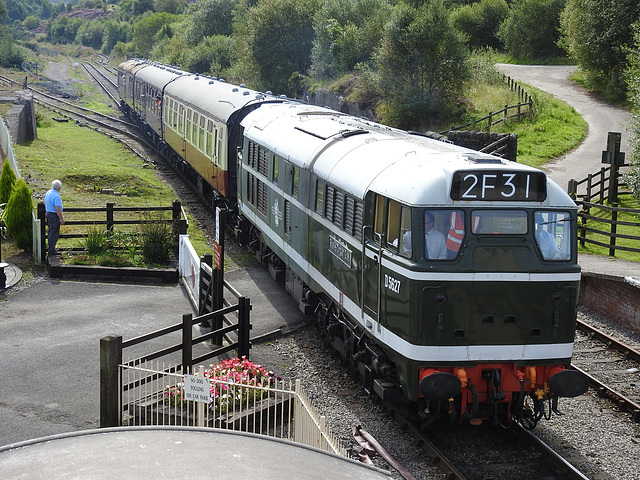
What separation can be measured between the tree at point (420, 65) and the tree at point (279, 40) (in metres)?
13.5

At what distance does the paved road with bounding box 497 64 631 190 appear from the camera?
1079 inches

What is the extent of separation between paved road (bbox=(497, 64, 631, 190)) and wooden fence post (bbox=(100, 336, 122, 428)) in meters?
18.5

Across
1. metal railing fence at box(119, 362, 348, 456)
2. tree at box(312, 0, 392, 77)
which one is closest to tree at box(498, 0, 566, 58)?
tree at box(312, 0, 392, 77)

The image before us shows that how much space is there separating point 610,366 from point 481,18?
4562 cm

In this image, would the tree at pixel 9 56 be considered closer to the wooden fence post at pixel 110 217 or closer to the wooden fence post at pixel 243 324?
the wooden fence post at pixel 110 217

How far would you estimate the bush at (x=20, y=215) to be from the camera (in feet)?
57.9

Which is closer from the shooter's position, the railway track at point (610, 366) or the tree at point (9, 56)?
the railway track at point (610, 366)

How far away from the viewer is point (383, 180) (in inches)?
388

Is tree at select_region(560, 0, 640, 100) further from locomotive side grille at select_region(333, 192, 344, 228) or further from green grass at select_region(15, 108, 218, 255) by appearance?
locomotive side grille at select_region(333, 192, 344, 228)

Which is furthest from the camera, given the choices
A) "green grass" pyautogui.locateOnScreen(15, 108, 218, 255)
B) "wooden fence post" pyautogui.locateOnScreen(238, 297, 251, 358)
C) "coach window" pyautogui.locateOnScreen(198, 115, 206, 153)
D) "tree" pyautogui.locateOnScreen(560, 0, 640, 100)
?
"tree" pyautogui.locateOnScreen(560, 0, 640, 100)

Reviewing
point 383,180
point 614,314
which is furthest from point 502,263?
point 614,314

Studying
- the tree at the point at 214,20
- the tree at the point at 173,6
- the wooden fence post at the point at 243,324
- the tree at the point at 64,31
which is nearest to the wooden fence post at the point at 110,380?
the wooden fence post at the point at 243,324

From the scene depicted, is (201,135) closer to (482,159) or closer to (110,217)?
(110,217)

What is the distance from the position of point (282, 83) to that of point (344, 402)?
123ft
